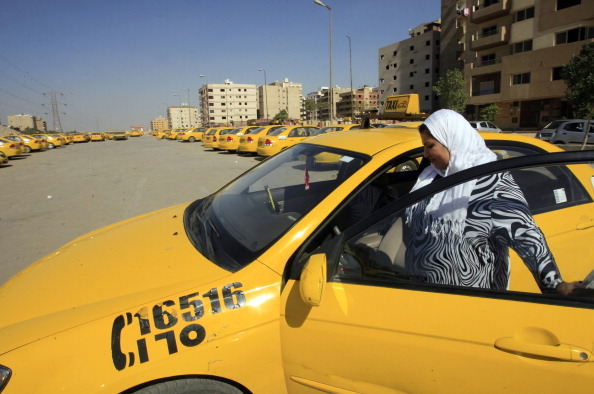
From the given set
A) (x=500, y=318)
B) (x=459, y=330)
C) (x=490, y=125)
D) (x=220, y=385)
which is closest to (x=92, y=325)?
(x=220, y=385)

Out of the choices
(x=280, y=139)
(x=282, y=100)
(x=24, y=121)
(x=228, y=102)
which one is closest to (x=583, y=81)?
(x=280, y=139)

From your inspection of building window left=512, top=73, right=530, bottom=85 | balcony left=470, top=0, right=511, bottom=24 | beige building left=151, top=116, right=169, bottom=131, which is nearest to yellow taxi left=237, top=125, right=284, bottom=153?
building window left=512, top=73, right=530, bottom=85

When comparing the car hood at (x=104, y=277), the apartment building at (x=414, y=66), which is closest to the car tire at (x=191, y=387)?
the car hood at (x=104, y=277)

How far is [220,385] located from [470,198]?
1.41 metres

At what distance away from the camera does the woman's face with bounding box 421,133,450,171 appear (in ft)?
6.07

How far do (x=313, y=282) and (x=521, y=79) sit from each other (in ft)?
145

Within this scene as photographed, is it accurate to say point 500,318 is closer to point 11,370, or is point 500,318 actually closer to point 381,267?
point 381,267

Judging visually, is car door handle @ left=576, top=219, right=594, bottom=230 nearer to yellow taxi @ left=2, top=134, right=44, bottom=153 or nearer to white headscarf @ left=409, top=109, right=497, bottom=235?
white headscarf @ left=409, top=109, right=497, bottom=235

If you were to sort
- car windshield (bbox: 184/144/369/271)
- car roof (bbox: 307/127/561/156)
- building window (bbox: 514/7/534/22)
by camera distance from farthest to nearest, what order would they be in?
building window (bbox: 514/7/534/22) → car roof (bbox: 307/127/561/156) → car windshield (bbox: 184/144/369/271)

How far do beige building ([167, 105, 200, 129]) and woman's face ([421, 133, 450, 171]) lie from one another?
6896 inches

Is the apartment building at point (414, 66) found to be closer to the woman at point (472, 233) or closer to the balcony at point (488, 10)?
the balcony at point (488, 10)

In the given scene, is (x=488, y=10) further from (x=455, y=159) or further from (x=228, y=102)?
(x=228, y=102)

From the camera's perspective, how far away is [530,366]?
1.17 metres

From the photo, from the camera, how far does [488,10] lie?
4006 centimetres
